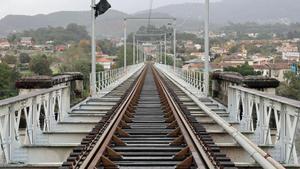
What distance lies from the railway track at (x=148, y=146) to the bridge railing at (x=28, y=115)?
121 cm

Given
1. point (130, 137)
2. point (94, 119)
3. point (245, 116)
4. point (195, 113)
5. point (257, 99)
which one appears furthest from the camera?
point (195, 113)

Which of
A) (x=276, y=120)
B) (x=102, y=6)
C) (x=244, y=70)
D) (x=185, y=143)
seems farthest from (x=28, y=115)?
(x=244, y=70)

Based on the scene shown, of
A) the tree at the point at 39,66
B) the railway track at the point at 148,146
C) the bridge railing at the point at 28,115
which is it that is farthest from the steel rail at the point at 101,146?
the tree at the point at 39,66

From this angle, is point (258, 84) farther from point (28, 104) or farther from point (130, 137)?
point (28, 104)

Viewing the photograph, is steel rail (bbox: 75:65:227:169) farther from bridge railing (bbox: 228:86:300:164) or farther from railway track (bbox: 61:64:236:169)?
bridge railing (bbox: 228:86:300:164)

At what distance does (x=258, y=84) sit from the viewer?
1452 centimetres

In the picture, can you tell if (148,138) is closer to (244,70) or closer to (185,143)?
(185,143)

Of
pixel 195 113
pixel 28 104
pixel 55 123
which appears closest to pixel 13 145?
pixel 28 104

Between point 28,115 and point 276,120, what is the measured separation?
183 inches

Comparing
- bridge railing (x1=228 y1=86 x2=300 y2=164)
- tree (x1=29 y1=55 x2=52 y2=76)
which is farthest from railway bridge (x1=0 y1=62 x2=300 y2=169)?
tree (x1=29 y1=55 x2=52 y2=76)

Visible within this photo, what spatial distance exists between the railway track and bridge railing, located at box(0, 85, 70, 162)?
47.6 inches

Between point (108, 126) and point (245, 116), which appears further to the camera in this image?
point (245, 116)

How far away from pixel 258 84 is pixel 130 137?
5.38 metres

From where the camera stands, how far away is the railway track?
745 cm
